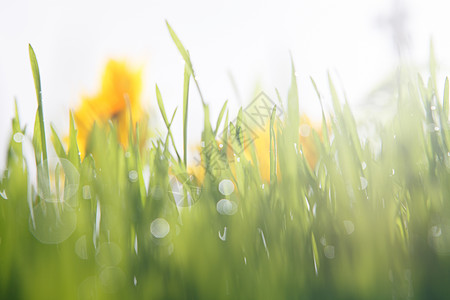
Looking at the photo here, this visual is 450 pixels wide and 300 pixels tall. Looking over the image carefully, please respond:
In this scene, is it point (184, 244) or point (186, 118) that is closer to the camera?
point (184, 244)

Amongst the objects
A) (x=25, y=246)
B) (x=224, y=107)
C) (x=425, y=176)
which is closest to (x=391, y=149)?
(x=425, y=176)

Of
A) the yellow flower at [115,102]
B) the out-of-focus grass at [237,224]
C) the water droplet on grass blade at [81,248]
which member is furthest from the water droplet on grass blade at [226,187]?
the yellow flower at [115,102]

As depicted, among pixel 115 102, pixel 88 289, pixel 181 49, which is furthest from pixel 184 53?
pixel 115 102

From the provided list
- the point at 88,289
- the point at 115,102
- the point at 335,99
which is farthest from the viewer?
the point at 115,102

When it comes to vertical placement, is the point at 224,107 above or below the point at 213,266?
above

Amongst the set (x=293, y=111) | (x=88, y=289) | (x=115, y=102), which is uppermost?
(x=115, y=102)

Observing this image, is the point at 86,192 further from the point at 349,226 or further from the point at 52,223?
the point at 349,226

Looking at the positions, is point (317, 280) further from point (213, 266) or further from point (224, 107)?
point (224, 107)
